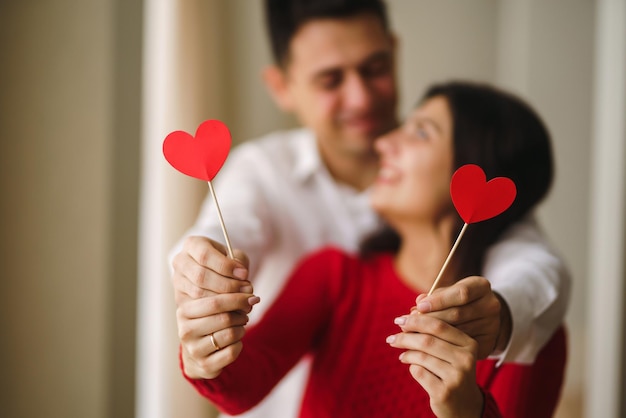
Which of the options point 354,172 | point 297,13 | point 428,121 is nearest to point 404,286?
point 428,121

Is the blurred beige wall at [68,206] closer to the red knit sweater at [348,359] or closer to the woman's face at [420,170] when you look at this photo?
the red knit sweater at [348,359]

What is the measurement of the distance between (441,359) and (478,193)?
17 centimetres

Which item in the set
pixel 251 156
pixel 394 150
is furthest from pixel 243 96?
pixel 394 150

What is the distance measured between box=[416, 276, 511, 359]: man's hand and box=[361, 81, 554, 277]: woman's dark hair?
0.16 meters

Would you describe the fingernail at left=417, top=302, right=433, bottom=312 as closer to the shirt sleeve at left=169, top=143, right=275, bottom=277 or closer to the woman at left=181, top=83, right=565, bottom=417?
the woman at left=181, top=83, right=565, bottom=417

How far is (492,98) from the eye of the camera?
846 millimetres

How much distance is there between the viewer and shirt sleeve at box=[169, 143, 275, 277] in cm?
92

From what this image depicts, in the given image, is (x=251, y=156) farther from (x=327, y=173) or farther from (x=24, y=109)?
(x=24, y=109)

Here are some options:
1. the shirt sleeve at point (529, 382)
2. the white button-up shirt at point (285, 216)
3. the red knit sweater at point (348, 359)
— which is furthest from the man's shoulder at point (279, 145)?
the shirt sleeve at point (529, 382)

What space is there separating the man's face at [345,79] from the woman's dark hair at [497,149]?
26 centimetres

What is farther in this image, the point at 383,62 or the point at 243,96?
the point at 243,96

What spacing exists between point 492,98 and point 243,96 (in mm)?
825

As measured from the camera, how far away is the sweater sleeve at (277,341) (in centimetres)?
67

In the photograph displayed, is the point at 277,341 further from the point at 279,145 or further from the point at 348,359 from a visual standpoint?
the point at 279,145
